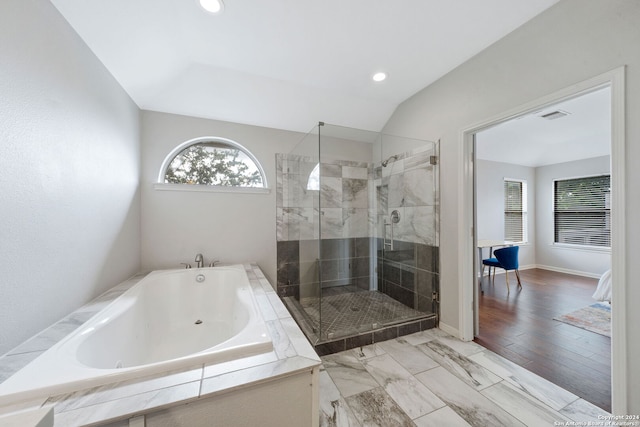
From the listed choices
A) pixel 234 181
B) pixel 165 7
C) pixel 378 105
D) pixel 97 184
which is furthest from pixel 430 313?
pixel 165 7

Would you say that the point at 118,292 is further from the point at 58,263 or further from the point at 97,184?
the point at 97,184

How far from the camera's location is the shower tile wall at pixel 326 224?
107 inches

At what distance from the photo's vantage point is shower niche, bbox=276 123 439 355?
2.42 metres

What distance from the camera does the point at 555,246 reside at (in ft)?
15.8

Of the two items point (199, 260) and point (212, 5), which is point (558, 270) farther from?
point (212, 5)

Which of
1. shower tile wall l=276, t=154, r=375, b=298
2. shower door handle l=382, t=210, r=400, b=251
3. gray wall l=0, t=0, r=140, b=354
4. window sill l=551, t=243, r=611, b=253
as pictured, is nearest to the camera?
gray wall l=0, t=0, r=140, b=354

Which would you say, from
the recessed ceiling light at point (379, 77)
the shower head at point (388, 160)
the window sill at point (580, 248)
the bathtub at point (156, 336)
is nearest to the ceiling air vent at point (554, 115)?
the shower head at point (388, 160)

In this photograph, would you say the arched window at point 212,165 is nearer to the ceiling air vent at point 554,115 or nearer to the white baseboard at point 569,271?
the ceiling air vent at point 554,115

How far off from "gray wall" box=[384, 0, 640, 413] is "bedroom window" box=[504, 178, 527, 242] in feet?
11.7

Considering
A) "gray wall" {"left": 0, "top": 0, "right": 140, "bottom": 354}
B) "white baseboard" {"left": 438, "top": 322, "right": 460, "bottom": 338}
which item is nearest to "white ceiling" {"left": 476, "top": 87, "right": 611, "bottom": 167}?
"white baseboard" {"left": 438, "top": 322, "right": 460, "bottom": 338}

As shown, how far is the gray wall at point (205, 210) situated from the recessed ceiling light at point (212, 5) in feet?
4.40

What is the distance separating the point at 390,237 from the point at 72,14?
3.22 metres

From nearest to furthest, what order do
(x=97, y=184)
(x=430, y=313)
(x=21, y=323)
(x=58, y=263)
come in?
(x=21, y=323) → (x=58, y=263) → (x=97, y=184) → (x=430, y=313)

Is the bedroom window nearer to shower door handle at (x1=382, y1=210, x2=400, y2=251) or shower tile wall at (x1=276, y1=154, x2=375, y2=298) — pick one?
shower door handle at (x1=382, y1=210, x2=400, y2=251)
